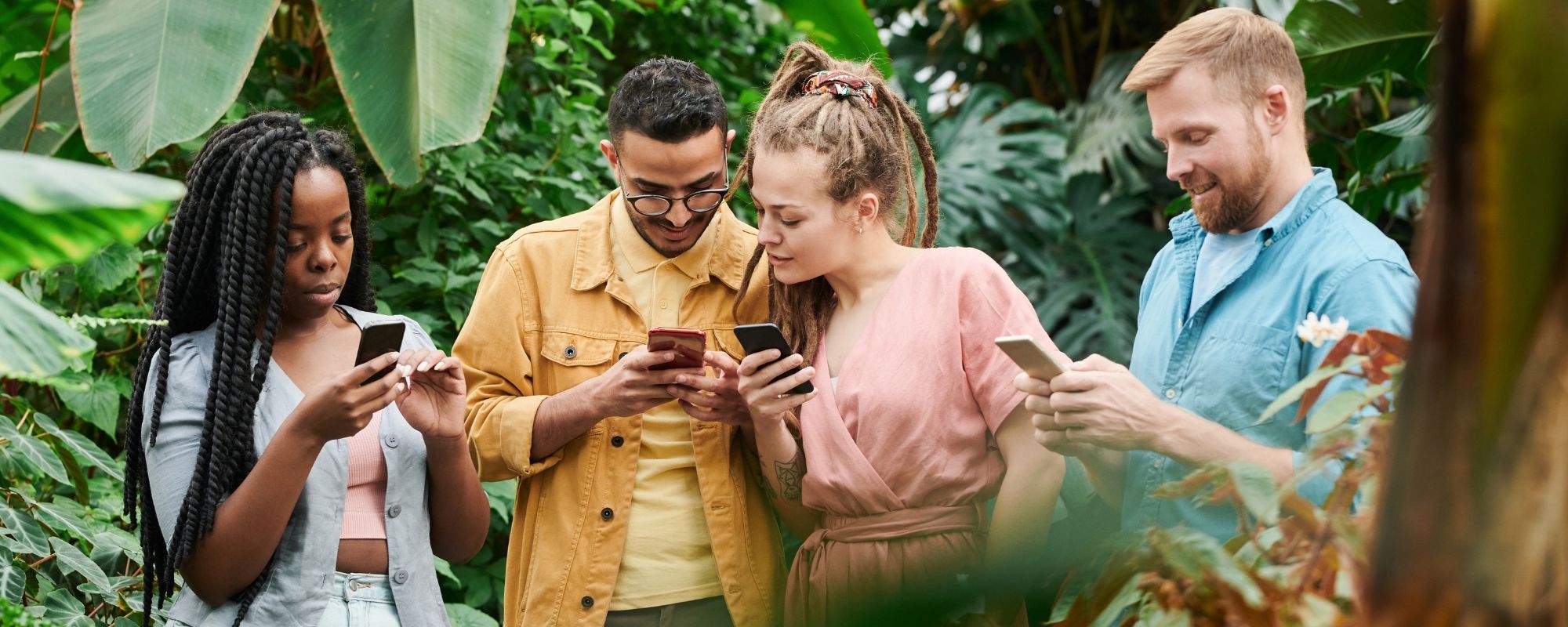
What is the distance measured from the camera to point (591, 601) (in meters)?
2.43

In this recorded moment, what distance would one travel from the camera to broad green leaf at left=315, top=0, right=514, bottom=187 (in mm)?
2834

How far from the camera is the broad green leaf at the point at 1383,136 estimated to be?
3.48m

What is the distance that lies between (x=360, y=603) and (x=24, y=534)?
0.73 meters

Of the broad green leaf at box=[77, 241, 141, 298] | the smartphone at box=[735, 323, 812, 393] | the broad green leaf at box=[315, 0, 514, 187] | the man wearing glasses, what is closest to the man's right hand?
the man wearing glasses

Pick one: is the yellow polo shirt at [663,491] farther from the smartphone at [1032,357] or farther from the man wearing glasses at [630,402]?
the smartphone at [1032,357]

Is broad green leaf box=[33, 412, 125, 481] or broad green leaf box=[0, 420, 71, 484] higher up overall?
broad green leaf box=[0, 420, 71, 484]

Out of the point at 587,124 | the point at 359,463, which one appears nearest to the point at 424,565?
the point at 359,463

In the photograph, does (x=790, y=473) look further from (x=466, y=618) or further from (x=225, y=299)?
(x=466, y=618)

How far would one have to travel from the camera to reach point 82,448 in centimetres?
270

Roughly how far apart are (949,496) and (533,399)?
775mm

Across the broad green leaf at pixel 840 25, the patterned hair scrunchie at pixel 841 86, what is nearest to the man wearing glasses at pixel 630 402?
the patterned hair scrunchie at pixel 841 86

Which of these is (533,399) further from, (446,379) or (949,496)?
(949,496)

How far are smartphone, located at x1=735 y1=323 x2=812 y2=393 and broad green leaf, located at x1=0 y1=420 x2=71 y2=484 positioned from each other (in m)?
1.33

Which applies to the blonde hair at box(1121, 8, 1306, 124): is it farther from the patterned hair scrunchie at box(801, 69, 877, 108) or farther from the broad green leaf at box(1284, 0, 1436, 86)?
the broad green leaf at box(1284, 0, 1436, 86)
